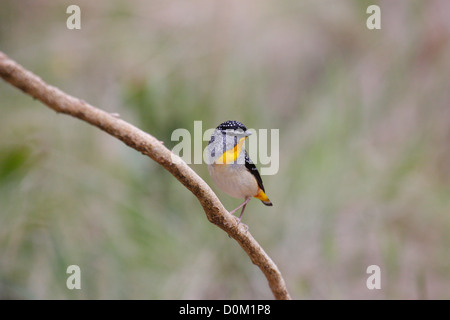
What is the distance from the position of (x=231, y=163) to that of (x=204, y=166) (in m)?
1.30

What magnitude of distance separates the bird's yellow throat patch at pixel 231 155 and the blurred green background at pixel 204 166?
1.25 meters

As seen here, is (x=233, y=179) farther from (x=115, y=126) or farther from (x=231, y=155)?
(x=115, y=126)

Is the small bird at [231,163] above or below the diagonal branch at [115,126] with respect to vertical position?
above

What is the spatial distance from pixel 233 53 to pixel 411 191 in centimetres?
148

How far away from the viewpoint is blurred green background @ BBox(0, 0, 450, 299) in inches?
116

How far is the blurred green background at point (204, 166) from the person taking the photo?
2.94 m

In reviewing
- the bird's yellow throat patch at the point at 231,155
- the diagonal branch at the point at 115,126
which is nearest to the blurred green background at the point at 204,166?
the bird's yellow throat patch at the point at 231,155

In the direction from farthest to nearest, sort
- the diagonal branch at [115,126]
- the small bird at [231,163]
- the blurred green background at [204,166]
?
1. the blurred green background at [204,166]
2. the small bird at [231,163]
3. the diagonal branch at [115,126]

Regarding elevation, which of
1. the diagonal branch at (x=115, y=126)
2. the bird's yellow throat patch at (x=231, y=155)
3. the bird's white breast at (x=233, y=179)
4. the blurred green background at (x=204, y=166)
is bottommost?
the diagonal branch at (x=115, y=126)

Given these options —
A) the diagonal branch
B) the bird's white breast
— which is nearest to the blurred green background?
the bird's white breast

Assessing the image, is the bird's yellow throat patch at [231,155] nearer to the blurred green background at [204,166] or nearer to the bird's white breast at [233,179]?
the bird's white breast at [233,179]

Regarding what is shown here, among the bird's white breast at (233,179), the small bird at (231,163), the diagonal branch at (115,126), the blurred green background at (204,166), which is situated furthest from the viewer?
the blurred green background at (204,166)

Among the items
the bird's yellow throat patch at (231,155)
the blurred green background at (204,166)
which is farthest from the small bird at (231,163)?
the blurred green background at (204,166)

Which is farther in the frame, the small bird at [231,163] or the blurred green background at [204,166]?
the blurred green background at [204,166]
